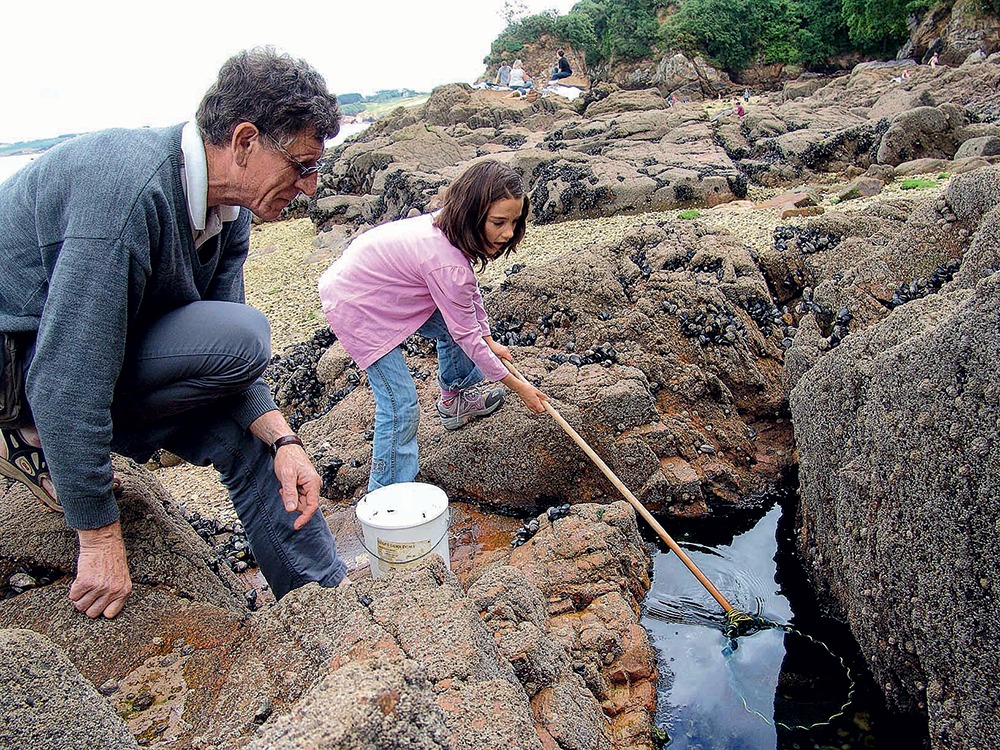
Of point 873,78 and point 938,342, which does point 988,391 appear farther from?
point 873,78

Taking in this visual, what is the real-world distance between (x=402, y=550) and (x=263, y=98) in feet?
7.54

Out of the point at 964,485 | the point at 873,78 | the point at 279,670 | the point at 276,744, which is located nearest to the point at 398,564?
the point at 279,670

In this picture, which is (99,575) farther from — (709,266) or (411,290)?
(709,266)

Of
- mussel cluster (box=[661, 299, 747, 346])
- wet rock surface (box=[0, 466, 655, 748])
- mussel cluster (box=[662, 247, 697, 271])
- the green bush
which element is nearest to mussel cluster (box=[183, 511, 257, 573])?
wet rock surface (box=[0, 466, 655, 748])

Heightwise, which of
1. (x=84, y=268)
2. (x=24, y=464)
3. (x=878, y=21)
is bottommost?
(x=24, y=464)

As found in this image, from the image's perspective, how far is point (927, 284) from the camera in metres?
5.60

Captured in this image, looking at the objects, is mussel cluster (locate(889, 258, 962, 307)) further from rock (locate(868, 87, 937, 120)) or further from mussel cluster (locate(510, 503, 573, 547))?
rock (locate(868, 87, 937, 120))

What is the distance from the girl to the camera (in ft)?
15.2

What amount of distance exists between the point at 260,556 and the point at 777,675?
111 inches

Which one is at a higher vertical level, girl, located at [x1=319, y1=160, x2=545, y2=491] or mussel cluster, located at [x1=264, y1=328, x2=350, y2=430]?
girl, located at [x1=319, y1=160, x2=545, y2=491]

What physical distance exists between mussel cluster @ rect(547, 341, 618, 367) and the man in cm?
303

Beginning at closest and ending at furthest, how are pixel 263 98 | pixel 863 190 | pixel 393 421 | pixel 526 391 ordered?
pixel 263 98 < pixel 393 421 < pixel 526 391 < pixel 863 190

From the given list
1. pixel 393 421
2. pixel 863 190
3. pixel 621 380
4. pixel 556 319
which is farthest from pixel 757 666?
pixel 863 190

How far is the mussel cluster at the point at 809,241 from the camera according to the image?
760 centimetres
